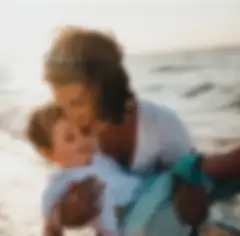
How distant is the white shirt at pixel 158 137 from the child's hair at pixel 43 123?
16 centimetres

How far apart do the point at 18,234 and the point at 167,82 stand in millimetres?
435

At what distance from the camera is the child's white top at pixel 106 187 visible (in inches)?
63.4

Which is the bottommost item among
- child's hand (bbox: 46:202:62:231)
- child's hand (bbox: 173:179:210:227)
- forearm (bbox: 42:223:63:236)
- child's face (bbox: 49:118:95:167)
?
forearm (bbox: 42:223:63:236)

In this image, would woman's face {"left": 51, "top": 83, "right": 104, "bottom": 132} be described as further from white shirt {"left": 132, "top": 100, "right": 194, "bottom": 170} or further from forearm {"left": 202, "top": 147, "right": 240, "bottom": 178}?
forearm {"left": 202, "top": 147, "right": 240, "bottom": 178}

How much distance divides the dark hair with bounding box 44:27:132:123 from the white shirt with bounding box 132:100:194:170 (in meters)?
0.05

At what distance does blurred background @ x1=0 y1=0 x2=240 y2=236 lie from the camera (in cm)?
158

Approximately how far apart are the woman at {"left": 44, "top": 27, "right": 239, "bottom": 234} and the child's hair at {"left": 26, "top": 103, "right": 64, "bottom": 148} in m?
0.02

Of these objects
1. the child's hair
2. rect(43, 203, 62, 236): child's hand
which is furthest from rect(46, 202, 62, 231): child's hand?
the child's hair

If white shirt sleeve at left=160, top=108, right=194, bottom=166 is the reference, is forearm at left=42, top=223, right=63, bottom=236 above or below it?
below

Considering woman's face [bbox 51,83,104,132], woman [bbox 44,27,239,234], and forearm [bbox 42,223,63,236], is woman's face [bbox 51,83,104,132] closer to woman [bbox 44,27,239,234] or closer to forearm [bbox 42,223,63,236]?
woman [bbox 44,27,239,234]

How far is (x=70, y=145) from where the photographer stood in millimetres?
1608

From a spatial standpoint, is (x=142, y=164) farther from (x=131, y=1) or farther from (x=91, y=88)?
(x=131, y=1)

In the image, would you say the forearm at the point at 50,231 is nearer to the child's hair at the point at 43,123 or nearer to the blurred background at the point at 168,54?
the blurred background at the point at 168,54

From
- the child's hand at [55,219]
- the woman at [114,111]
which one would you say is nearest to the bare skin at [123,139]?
the woman at [114,111]
